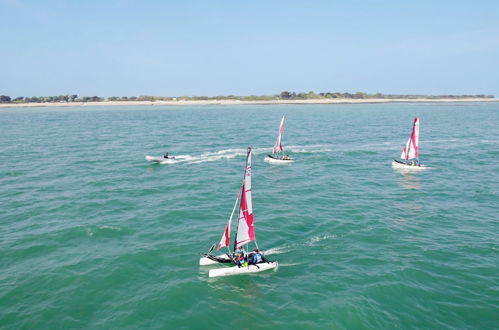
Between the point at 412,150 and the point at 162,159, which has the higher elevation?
the point at 412,150

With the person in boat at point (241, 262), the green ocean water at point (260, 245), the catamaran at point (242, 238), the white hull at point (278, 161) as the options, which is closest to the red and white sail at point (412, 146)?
the green ocean water at point (260, 245)

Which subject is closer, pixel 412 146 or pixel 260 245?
pixel 260 245

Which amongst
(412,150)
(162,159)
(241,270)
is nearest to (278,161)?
(162,159)

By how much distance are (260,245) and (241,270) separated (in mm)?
5655

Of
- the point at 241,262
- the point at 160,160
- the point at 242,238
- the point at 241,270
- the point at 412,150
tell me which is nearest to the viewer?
the point at 241,270

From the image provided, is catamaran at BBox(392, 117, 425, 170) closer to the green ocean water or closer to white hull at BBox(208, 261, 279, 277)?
the green ocean water

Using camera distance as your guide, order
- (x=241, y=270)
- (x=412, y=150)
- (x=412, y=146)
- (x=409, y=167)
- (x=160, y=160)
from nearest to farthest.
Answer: (x=241, y=270) < (x=409, y=167) < (x=412, y=146) < (x=412, y=150) < (x=160, y=160)

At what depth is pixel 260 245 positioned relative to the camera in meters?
34.1

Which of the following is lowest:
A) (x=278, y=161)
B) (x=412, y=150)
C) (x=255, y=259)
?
(x=255, y=259)

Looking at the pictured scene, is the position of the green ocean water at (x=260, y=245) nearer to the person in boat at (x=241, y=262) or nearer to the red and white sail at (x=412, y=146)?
the person in boat at (x=241, y=262)

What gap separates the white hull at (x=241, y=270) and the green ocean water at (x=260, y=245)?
63 cm

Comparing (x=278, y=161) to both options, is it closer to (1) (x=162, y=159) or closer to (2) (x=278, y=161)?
(2) (x=278, y=161)

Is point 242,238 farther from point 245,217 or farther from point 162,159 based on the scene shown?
point 162,159

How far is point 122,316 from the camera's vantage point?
2381 cm
